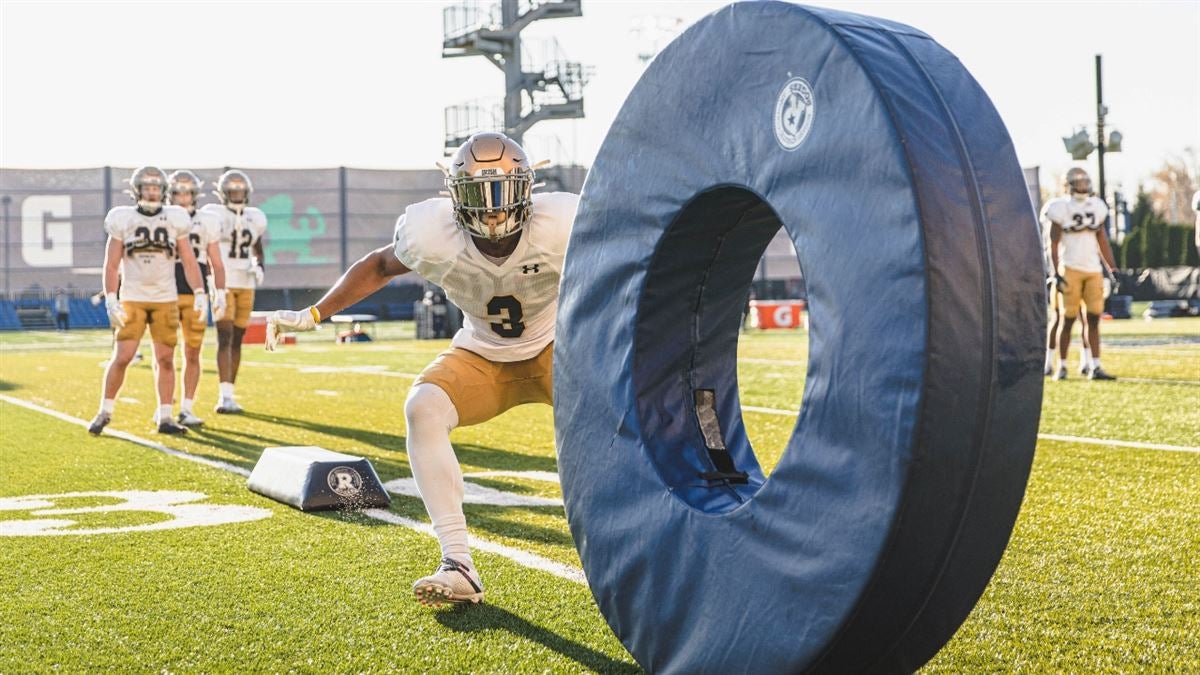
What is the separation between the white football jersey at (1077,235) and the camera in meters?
10.7

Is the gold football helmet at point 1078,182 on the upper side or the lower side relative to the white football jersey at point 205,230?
upper

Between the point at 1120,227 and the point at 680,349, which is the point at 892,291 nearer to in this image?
the point at 680,349

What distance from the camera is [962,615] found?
237 cm

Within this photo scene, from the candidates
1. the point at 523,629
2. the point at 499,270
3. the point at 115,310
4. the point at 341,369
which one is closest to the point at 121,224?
the point at 115,310

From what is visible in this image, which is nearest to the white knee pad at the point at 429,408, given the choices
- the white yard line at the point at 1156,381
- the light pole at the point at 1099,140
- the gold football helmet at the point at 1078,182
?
the white yard line at the point at 1156,381

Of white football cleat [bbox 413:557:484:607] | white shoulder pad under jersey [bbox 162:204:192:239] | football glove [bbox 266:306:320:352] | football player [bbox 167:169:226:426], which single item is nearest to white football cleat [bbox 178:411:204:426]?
football player [bbox 167:169:226:426]

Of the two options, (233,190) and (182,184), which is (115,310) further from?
(233,190)

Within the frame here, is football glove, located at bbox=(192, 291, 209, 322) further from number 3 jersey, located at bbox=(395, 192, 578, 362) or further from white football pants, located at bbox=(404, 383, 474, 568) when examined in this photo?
white football pants, located at bbox=(404, 383, 474, 568)

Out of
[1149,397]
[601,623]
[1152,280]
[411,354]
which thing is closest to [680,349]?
[601,623]

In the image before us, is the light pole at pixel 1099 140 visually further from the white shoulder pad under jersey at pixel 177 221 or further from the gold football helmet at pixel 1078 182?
the white shoulder pad under jersey at pixel 177 221

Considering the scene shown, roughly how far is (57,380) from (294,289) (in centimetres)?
2783

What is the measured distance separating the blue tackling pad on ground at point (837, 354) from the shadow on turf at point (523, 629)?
123mm

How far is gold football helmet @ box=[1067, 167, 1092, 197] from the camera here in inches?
423

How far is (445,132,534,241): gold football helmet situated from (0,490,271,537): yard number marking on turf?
71.6 inches
